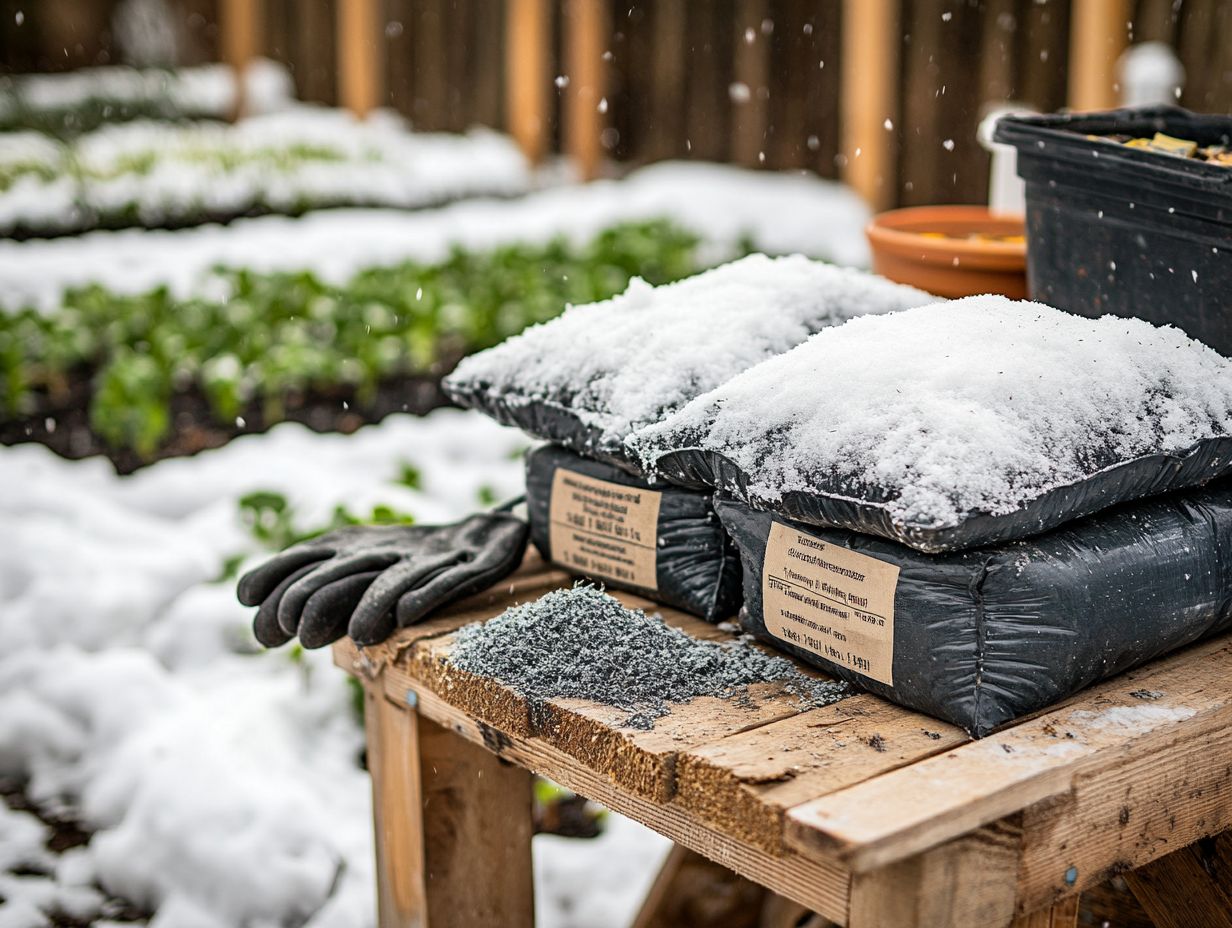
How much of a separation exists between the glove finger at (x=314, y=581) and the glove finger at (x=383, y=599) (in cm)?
4

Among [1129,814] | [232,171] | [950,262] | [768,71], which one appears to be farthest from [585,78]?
[1129,814]

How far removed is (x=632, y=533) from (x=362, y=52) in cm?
886

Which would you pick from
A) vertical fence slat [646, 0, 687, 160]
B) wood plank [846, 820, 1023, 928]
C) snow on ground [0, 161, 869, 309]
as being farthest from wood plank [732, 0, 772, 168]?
wood plank [846, 820, 1023, 928]

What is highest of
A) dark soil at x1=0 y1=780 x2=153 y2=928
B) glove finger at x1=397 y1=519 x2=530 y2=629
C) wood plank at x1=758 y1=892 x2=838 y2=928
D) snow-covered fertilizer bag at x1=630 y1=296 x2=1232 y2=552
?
snow-covered fertilizer bag at x1=630 y1=296 x2=1232 y2=552

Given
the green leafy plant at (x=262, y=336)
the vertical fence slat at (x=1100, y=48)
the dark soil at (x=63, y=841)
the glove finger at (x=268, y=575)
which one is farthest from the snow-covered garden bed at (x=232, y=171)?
the glove finger at (x=268, y=575)

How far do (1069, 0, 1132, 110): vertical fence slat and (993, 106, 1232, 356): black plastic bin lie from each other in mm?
3827

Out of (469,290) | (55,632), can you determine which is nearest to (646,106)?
(469,290)

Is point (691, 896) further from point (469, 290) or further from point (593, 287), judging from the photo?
point (469, 290)

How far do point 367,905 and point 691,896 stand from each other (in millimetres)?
565

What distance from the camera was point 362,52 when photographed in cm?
972

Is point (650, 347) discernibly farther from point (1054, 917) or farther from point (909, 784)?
point (1054, 917)

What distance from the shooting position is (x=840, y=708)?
136 cm

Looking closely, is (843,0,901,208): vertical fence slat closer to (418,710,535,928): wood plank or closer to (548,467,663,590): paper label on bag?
(548,467,663,590): paper label on bag

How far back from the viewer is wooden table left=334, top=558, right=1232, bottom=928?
3.76 ft
